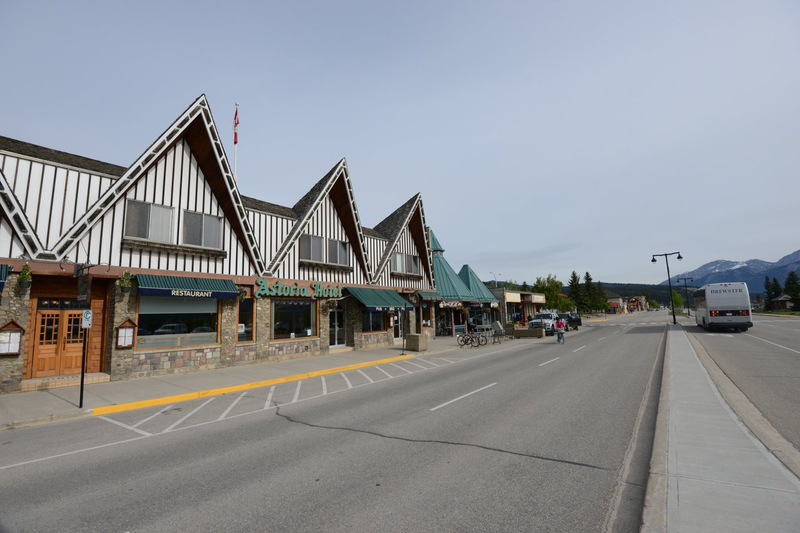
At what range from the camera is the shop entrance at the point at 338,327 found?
23.1 m

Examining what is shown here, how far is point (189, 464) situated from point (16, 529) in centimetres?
212

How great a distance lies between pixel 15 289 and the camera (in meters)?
12.2

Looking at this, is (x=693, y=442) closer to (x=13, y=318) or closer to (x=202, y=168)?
(x=13, y=318)

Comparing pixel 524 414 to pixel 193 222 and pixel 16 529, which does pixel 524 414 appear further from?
pixel 193 222

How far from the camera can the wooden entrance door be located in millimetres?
13047

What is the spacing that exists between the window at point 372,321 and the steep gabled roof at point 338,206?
2.53m

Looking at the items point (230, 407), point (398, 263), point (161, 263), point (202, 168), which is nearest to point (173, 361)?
point (161, 263)

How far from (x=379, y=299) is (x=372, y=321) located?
2.31m

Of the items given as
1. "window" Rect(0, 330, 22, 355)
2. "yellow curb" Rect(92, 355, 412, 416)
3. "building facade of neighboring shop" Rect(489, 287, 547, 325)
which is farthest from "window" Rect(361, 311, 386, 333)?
"building facade of neighboring shop" Rect(489, 287, 547, 325)

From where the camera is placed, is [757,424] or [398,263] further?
Result: [398,263]

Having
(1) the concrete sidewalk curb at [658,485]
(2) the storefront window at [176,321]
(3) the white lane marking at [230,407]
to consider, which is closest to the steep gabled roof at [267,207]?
(2) the storefront window at [176,321]

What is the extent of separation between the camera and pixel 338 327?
23.6 metres

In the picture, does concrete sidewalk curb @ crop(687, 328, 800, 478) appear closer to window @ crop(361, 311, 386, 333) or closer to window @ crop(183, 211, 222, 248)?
window @ crop(361, 311, 386, 333)

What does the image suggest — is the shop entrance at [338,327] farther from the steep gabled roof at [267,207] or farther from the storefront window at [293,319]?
the steep gabled roof at [267,207]
